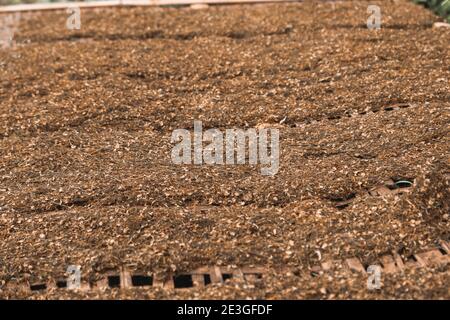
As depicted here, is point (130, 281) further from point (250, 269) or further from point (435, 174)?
point (435, 174)

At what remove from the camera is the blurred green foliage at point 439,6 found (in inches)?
325

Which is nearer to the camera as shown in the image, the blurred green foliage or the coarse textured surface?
the coarse textured surface

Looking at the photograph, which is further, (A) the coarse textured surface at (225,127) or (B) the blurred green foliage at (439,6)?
(B) the blurred green foliage at (439,6)

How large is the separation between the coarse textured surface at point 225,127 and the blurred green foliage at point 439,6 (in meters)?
0.17

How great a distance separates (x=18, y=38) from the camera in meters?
8.34

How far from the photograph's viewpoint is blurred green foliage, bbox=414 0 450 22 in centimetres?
826

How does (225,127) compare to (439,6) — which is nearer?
(225,127)

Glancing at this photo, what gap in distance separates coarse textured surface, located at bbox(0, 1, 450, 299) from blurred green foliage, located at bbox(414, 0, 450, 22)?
0.55 ft

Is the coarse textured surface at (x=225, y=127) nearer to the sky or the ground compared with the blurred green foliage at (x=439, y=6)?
nearer to the ground

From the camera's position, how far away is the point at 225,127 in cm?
640

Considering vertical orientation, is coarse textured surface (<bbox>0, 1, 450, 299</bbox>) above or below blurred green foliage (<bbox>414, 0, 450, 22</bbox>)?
below

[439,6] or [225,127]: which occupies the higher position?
[439,6]

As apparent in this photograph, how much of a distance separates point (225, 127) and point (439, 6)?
126 inches
